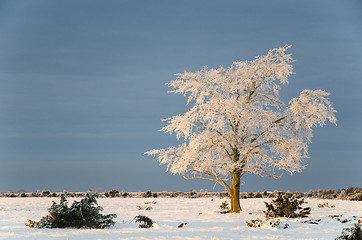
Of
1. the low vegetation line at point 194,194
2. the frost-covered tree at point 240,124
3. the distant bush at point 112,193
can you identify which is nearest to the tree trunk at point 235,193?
the frost-covered tree at point 240,124

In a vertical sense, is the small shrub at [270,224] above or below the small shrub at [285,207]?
below

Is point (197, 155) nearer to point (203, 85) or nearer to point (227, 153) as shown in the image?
point (227, 153)

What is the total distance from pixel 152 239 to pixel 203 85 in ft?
35.8

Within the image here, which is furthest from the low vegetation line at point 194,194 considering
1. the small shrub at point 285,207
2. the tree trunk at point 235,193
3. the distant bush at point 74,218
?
the distant bush at point 74,218

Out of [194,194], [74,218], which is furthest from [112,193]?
[74,218]

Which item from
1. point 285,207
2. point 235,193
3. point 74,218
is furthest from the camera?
point 235,193

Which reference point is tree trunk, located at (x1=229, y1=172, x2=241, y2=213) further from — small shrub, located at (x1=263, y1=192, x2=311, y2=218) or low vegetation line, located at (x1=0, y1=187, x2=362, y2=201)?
low vegetation line, located at (x1=0, y1=187, x2=362, y2=201)

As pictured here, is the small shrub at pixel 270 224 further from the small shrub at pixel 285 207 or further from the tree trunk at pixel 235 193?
the tree trunk at pixel 235 193

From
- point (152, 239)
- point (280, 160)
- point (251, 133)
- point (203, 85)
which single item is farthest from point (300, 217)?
point (152, 239)

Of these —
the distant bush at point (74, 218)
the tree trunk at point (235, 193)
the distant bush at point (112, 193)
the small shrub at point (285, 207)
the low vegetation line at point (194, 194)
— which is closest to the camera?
the distant bush at point (74, 218)

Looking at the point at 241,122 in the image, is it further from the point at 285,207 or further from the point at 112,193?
the point at 112,193

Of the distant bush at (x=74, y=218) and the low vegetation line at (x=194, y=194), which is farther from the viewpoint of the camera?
the low vegetation line at (x=194, y=194)

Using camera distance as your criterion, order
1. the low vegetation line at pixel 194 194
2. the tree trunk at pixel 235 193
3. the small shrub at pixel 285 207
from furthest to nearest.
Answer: the low vegetation line at pixel 194 194
the tree trunk at pixel 235 193
the small shrub at pixel 285 207

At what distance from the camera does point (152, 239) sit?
8.84 metres
